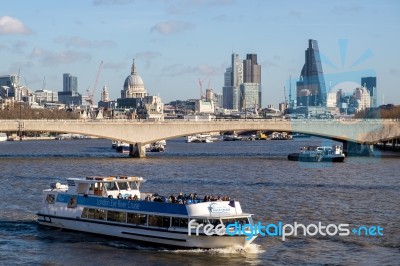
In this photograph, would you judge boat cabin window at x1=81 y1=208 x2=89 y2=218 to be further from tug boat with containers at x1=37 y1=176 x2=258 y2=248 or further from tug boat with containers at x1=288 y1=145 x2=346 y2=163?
tug boat with containers at x1=288 y1=145 x2=346 y2=163

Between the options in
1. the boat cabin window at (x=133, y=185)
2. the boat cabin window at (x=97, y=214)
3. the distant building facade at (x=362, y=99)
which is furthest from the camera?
the distant building facade at (x=362, y=99)

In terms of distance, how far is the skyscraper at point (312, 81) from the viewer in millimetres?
124875

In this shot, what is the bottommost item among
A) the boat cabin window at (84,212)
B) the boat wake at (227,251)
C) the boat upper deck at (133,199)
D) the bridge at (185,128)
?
the boat wake at (227,251)

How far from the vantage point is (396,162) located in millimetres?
104750

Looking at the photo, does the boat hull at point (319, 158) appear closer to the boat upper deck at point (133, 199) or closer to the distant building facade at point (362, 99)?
the distant building facade at point (362, 99)

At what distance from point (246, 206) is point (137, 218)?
1446 cm

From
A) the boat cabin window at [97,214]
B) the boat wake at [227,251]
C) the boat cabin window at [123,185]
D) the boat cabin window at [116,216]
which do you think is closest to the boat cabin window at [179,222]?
the boat wake at [227,251]

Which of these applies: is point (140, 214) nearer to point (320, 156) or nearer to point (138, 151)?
point (320, 156)

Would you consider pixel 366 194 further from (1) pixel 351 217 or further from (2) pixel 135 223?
(2) pixel 135 223

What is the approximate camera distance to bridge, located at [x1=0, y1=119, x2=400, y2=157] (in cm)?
11094

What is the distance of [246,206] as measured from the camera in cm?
5603

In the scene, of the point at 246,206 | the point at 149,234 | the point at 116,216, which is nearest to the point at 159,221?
the point at 149,234

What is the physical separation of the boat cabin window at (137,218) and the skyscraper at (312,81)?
79262 millimetres

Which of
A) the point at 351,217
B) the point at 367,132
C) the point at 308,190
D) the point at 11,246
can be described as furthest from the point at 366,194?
the point at 367,132
